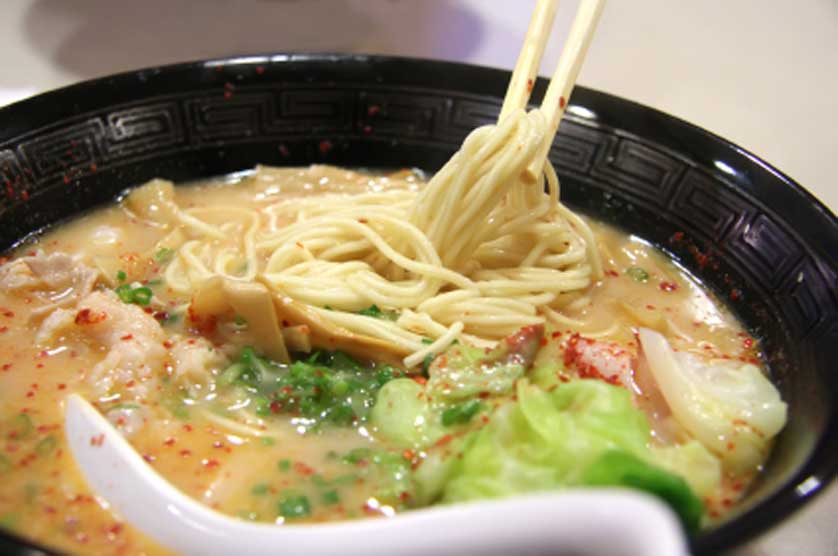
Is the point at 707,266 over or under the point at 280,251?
over

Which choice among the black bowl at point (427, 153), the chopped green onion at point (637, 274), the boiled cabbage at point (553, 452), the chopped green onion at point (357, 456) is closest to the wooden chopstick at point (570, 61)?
the black bowl at point (427, 153)

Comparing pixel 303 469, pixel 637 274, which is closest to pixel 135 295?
pixel 303 469

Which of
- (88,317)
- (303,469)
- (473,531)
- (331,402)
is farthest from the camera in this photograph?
(88,317)

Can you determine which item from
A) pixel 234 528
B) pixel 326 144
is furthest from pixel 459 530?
pixel 326 144

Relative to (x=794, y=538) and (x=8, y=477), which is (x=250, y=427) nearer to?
(x=8, y=477)

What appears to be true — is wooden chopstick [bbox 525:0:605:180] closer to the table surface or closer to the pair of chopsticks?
the pair of chopsticks

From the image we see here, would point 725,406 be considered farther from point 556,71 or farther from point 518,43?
point 518,43
